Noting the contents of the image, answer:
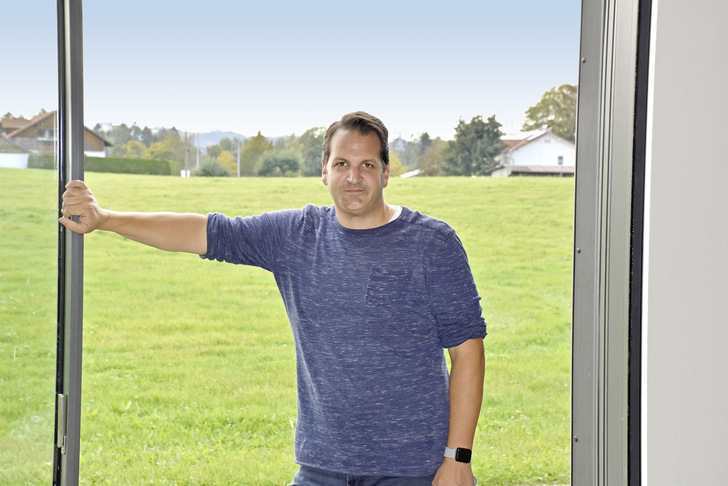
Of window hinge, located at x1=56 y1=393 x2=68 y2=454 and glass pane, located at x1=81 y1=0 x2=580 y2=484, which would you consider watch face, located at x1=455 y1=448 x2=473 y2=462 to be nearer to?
window hinge, located at x1=56 y1=393 x2=68 y2=454

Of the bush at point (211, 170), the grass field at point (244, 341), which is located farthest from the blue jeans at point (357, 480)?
the bush at point (211, 170)

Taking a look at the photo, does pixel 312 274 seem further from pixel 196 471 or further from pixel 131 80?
pixel 131 80

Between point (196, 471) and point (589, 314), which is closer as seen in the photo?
point (589, 314)

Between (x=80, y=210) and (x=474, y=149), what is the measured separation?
3.41 metres

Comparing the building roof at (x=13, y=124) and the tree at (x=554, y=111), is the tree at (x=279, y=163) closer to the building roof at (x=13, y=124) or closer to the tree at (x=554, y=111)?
the tree at (x=554, y=111)

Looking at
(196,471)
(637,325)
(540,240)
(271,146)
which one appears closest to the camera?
(637,325)

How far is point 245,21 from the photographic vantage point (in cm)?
468

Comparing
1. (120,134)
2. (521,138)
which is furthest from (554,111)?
(120,134)

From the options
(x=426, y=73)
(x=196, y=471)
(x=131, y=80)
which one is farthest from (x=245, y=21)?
(x=196, y=471)

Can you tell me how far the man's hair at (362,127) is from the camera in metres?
1.33

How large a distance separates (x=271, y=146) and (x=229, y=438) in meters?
1.84

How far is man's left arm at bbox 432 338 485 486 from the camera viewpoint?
4.17 ft

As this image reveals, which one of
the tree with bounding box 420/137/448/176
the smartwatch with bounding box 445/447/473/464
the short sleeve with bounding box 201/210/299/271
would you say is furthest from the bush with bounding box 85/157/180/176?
the smartwatch with bounding box 445/447/473/464

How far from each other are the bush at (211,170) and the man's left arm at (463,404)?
3.11 metres
